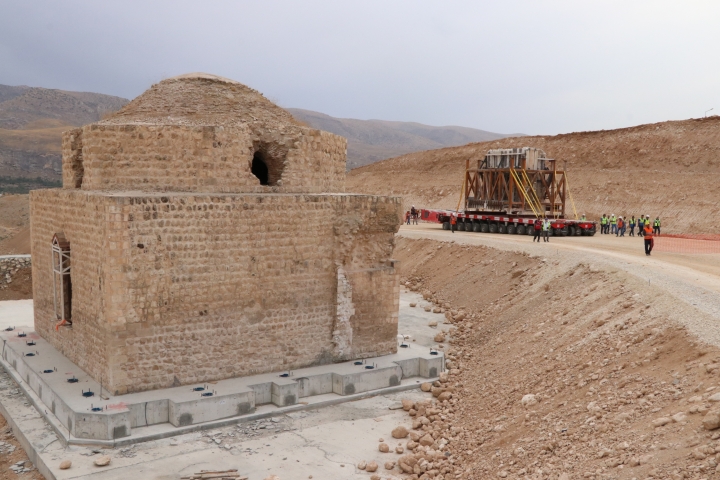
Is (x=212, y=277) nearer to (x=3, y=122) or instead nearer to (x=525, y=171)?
(x=525, y=171)

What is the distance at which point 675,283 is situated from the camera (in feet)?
40.4

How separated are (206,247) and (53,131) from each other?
9764 centimetres

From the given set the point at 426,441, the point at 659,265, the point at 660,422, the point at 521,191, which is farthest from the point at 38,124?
the point at 660,422

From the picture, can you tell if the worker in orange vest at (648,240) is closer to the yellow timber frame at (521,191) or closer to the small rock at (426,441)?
the yellow timber frame at (521,191)

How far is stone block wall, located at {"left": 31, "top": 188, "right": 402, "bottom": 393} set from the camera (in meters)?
9.96

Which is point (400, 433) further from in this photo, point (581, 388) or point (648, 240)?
point (648, 240)

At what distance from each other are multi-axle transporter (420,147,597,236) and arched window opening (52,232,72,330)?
18899 millimetres

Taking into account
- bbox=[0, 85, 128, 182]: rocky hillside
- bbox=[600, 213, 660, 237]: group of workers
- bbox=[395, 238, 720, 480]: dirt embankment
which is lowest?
bbox=[395, 238, 720, 480]: dirt embankment

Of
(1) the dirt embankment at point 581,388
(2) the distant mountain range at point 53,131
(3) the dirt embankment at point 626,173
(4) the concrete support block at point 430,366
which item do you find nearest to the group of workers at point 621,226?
(3) the dirt embankment at point 626,173

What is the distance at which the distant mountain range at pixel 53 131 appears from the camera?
261 feet

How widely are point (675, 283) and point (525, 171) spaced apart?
49.8 feet

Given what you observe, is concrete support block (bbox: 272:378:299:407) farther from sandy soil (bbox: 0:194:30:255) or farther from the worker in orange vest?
sandy soil (bbox: 0:194:30:255)

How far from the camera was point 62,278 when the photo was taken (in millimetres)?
11422

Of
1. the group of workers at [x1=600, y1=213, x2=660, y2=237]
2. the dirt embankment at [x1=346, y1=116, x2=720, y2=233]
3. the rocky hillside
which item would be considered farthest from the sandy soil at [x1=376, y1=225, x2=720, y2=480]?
the rocky hillside
